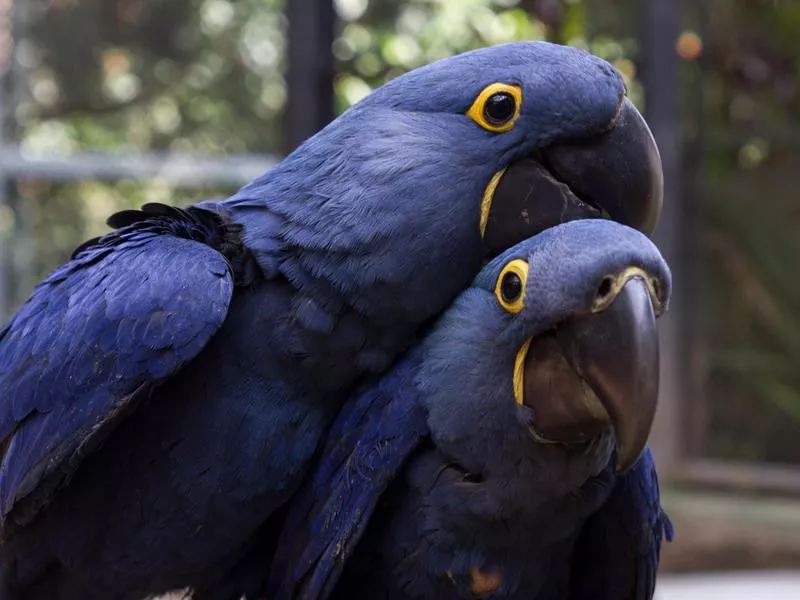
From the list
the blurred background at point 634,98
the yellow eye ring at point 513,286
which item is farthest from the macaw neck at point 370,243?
the blurred background at point 634,98

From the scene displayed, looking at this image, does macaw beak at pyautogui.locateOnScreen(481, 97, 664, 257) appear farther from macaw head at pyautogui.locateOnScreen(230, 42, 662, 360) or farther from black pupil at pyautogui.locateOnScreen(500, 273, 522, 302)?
black pupil at pyautogui.locateOnScreen(500, 273, 522, 302)

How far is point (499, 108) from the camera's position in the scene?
150 centimetres

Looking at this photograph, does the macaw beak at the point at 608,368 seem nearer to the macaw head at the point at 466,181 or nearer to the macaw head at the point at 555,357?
the macaw head at the point at 555,357

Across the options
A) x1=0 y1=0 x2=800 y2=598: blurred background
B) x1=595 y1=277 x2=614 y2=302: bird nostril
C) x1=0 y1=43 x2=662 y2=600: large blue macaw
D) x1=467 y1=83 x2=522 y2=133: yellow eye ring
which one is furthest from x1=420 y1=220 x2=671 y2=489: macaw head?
x1=0 y1=0 x2=800 y2=598: blurred background

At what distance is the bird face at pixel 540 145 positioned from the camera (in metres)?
1.48

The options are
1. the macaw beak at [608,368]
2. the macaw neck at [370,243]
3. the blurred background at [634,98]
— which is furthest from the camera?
the blurred background at [634,98]

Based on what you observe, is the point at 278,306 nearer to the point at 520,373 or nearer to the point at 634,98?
the point at 520,373

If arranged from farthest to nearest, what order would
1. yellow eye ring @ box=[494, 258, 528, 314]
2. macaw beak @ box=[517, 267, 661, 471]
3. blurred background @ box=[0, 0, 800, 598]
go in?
blurred background @ box=[0, 0, 800, 598] < yellow eye ring @ box=[494, 258, 528, 314] < macaw beak @ box=[517, 267, 661, 471]

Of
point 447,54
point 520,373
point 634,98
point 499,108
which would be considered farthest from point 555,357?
point 634,98

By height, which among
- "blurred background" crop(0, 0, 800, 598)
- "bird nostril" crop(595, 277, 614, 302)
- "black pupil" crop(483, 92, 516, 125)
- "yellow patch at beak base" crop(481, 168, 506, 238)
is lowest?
"blurred background" crop(0, 0, 800, 598)

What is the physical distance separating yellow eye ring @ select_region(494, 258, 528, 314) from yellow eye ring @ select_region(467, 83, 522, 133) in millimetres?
242

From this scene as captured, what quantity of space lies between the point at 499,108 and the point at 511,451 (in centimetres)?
54

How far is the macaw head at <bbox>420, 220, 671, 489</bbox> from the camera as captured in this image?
124 centimetres

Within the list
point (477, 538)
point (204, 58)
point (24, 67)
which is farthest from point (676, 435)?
point (24, 67)
